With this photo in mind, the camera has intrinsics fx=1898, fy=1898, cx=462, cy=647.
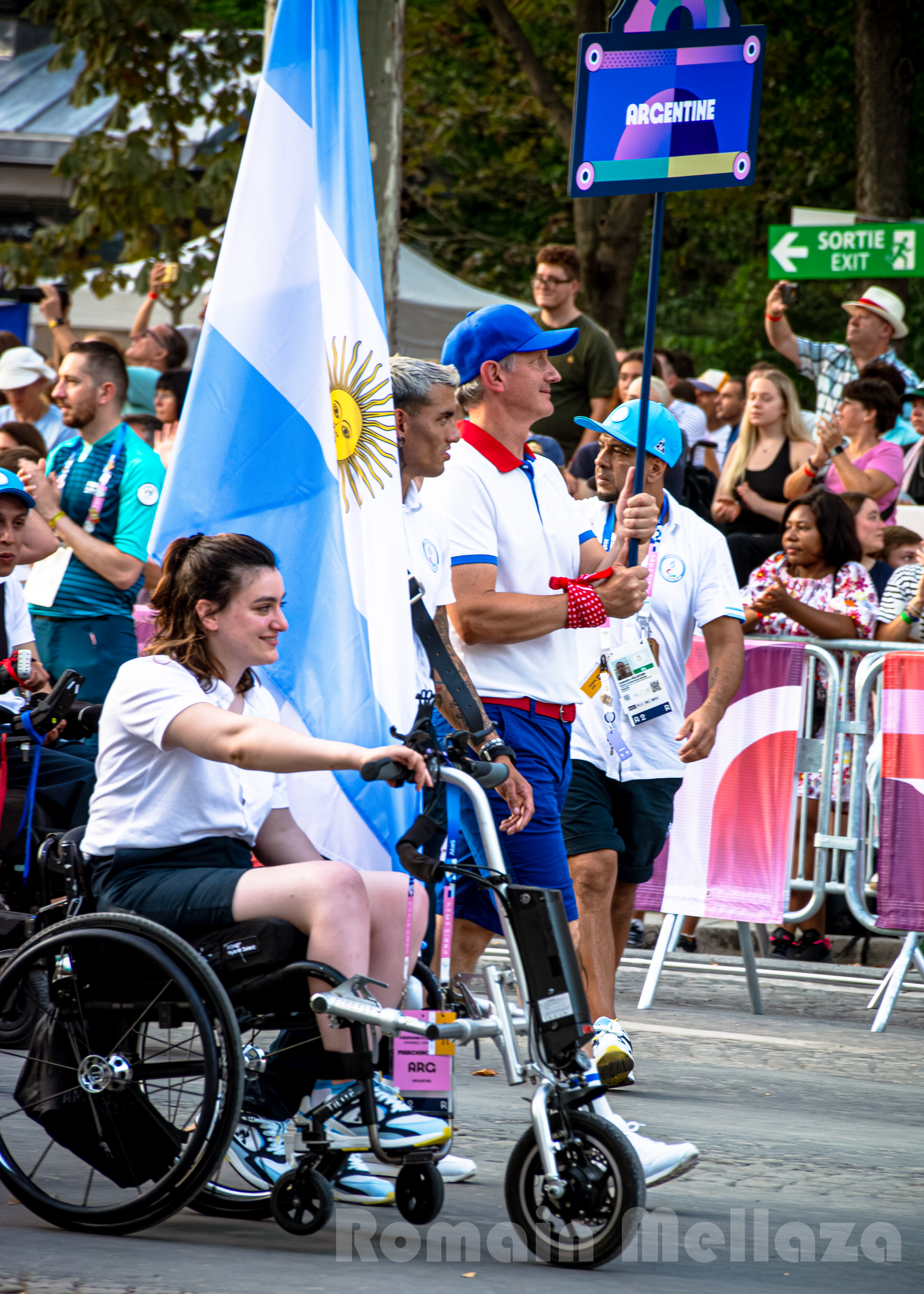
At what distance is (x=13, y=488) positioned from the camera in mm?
6824

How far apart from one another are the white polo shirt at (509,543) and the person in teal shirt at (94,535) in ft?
7.45

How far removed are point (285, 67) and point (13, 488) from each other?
2271 mm

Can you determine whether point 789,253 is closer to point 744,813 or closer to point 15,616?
point 744,813

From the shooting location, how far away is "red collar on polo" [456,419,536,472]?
17.8 ft

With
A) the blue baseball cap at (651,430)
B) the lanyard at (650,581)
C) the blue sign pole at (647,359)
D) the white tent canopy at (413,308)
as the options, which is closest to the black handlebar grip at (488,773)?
the blue sign pole at (647,359)

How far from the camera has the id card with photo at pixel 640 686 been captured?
636cm

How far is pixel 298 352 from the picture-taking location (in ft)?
16.3

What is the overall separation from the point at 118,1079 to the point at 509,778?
1266mm

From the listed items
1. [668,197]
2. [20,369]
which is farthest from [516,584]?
[668,197]

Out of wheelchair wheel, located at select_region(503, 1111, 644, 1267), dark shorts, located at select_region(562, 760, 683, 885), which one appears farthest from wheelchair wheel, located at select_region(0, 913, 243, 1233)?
dark shorts, located at select_region(562, 760, 683, 885)

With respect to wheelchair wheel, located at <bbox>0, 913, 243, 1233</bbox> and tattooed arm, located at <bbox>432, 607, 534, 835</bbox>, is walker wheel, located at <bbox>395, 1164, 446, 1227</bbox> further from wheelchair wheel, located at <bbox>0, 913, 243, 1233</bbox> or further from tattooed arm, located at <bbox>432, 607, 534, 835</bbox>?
tattooed arm, located at <bbox>432, 607, 534, 835</bbox>

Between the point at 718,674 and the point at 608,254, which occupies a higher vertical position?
the point at 608,254

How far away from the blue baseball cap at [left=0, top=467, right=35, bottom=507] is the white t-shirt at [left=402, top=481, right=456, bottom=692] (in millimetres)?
2169

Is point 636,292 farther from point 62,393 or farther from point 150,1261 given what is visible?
point 150,1261
